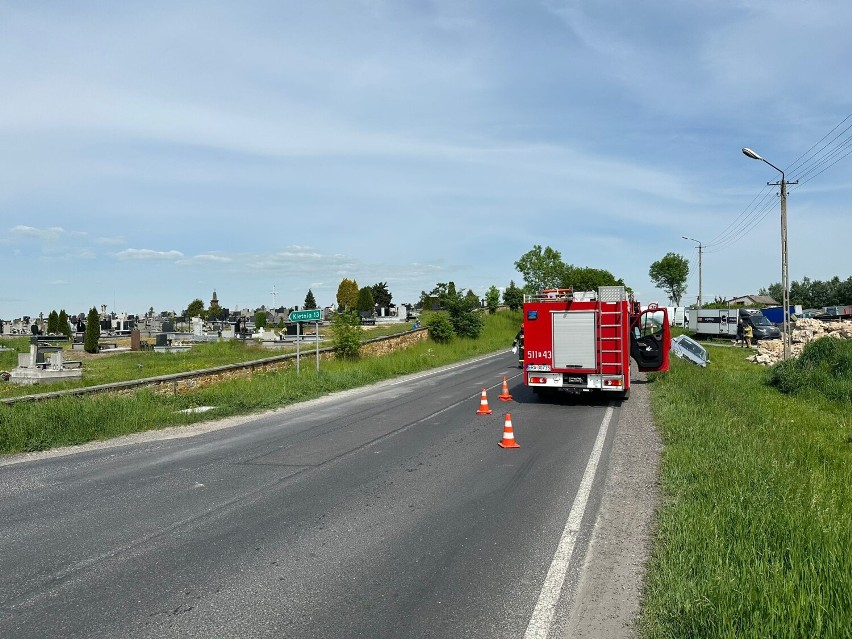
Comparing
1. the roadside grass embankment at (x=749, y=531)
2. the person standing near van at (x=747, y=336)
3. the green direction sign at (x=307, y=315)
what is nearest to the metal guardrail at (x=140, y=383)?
the green direction sign at (x=307, y=315)

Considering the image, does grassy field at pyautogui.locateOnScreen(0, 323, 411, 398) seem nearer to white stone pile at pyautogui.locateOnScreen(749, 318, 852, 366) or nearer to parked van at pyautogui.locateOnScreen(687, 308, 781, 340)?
white stone pile at pyautogui.locateOnScreen(749, 318, 852, 366)

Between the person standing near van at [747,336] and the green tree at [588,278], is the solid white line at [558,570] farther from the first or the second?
the green tree at [588,278]

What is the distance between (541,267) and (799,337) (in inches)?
1425

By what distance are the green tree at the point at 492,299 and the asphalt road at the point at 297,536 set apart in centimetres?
5170

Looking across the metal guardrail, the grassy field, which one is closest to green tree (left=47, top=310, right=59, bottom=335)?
the grassy field

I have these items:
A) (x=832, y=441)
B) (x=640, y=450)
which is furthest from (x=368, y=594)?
(x=832, y=441)

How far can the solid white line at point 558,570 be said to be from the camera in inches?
161

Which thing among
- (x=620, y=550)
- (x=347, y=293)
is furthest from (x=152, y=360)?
(x=347, y=293)

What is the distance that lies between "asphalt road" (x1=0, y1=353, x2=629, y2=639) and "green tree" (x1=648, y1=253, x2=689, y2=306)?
303 ft

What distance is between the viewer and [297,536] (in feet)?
19.0

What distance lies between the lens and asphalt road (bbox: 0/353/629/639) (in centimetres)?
421

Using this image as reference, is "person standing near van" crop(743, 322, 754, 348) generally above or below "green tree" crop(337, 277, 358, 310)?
below

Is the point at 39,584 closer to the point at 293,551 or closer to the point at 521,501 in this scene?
the point at 293,551

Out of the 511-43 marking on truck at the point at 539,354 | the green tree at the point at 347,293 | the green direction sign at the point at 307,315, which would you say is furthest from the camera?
the green tree at the point at 347,293
